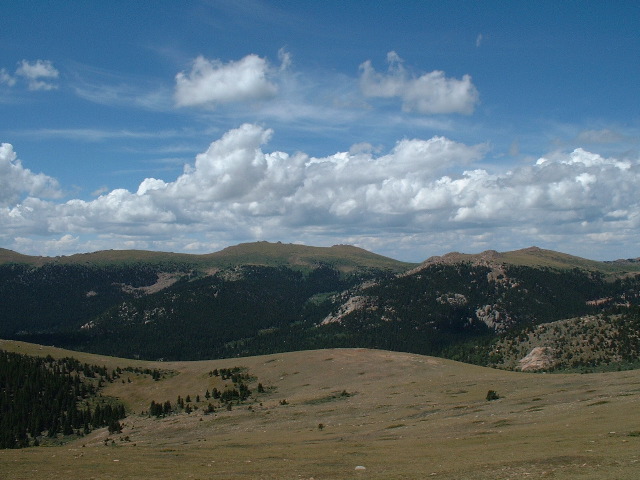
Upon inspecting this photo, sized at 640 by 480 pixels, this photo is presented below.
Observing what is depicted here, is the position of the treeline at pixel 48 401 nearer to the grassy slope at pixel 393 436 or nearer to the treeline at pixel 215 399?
the treeline at pixel 215 399

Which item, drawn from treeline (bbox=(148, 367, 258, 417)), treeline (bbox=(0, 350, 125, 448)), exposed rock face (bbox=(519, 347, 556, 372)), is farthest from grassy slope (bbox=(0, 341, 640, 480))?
exposed rock face (bbox=(519, 347, 556, 372))

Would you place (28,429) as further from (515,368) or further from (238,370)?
(515,368)

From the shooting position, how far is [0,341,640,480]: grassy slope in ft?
94.4

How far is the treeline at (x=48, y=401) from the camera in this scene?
9325 cm

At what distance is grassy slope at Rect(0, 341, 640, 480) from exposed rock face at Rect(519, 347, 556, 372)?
76212 mm

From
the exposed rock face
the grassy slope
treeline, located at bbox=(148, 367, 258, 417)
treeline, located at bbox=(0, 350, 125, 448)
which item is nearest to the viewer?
the grassy slope

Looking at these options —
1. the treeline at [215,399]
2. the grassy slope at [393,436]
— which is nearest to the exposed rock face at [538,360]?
the grassy slope at [393,436]

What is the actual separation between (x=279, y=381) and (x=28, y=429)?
52.7 m

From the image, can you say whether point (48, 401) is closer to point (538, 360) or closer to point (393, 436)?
point (393, 436)

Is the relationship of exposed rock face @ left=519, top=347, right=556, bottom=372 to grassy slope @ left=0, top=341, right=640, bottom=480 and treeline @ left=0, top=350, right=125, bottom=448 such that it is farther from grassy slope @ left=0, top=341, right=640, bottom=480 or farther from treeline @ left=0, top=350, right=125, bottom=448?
treeline @ left=0, top=350, right=125, bottom=448

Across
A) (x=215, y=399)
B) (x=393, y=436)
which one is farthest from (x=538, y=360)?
(x=393, y=436)

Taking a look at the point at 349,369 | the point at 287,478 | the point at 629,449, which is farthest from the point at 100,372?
the point at 629,449

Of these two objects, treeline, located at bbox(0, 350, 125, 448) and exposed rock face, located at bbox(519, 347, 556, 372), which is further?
exposed rock face, located at bbox(519, 347, 556, 372)

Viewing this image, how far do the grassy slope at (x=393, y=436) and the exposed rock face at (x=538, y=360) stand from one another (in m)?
76.2
